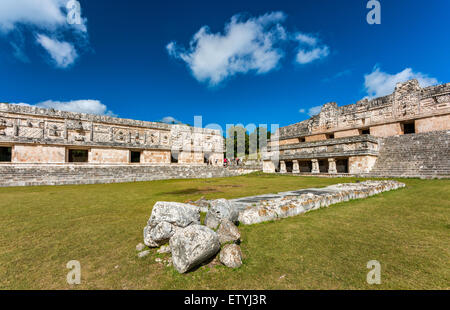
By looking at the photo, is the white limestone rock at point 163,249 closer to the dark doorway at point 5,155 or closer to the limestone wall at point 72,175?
the limestone wall at point 72,175

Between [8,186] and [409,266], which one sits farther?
[8,186]

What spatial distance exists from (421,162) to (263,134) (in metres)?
34.0

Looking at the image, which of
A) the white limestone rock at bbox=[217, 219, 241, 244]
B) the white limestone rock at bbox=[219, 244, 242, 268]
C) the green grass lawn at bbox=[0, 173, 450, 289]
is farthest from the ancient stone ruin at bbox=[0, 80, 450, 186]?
the white limestone rock at bbox=[219, 244, 242, 268]

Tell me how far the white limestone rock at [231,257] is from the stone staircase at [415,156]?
14.2m

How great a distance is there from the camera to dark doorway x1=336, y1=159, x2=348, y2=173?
16.8 meters

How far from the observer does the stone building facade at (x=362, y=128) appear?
15.5 meters

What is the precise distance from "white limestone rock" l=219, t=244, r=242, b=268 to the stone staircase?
46.7ft

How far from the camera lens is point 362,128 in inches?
856

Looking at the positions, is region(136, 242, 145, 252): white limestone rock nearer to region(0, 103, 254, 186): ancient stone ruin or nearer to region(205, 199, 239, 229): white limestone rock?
region(205, 199, 239, 229): white limestone rock

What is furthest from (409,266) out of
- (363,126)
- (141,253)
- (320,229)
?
(363,126)

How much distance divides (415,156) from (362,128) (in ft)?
29.9

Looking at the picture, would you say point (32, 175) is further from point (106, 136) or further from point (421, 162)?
point (421, 162)

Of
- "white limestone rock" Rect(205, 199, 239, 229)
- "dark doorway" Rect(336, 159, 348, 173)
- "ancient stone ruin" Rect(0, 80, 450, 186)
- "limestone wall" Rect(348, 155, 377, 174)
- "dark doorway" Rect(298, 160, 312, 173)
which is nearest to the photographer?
"white limestone rock" Rect(205, 199, 239, 229)

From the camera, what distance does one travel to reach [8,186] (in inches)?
441
